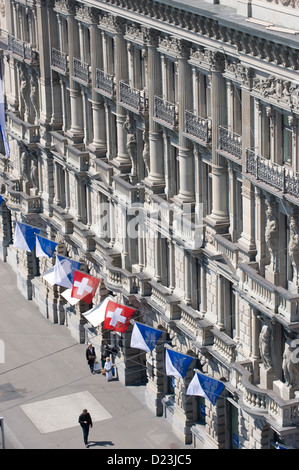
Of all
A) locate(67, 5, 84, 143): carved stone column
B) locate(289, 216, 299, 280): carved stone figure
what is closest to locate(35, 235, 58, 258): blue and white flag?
locate(67, 5, 84, 143): carved stone column

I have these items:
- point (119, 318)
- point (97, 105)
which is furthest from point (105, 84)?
point (119, 318)

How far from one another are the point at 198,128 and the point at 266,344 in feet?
39.9

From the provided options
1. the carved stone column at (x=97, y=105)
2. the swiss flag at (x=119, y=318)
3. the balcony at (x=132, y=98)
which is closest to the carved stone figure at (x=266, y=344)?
the swiss flag at (x=119, y=318)

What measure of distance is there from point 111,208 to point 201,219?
12879 mm

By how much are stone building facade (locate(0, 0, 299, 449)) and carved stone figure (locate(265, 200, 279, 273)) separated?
75 mm

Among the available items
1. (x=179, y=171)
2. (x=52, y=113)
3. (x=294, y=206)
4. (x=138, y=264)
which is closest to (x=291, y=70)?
(x=294, y=206)

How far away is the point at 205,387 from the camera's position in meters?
70.1

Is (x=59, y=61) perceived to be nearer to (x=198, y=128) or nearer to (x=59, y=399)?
(x=198, y=128)

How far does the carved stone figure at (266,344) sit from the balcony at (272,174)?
722cm

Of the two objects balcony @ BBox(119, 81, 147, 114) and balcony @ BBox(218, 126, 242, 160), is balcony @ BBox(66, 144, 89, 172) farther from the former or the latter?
balcony @ BBox(218, 126, 242, 160)

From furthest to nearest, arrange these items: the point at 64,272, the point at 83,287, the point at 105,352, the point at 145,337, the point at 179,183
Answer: the point at 64,272
the point at 105,352
the point at 83,287
the point at 145,337
the point at 179,183

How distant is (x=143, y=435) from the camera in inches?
3019

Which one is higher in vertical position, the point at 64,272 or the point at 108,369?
the point at 64,272

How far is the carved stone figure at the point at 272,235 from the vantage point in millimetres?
63719
